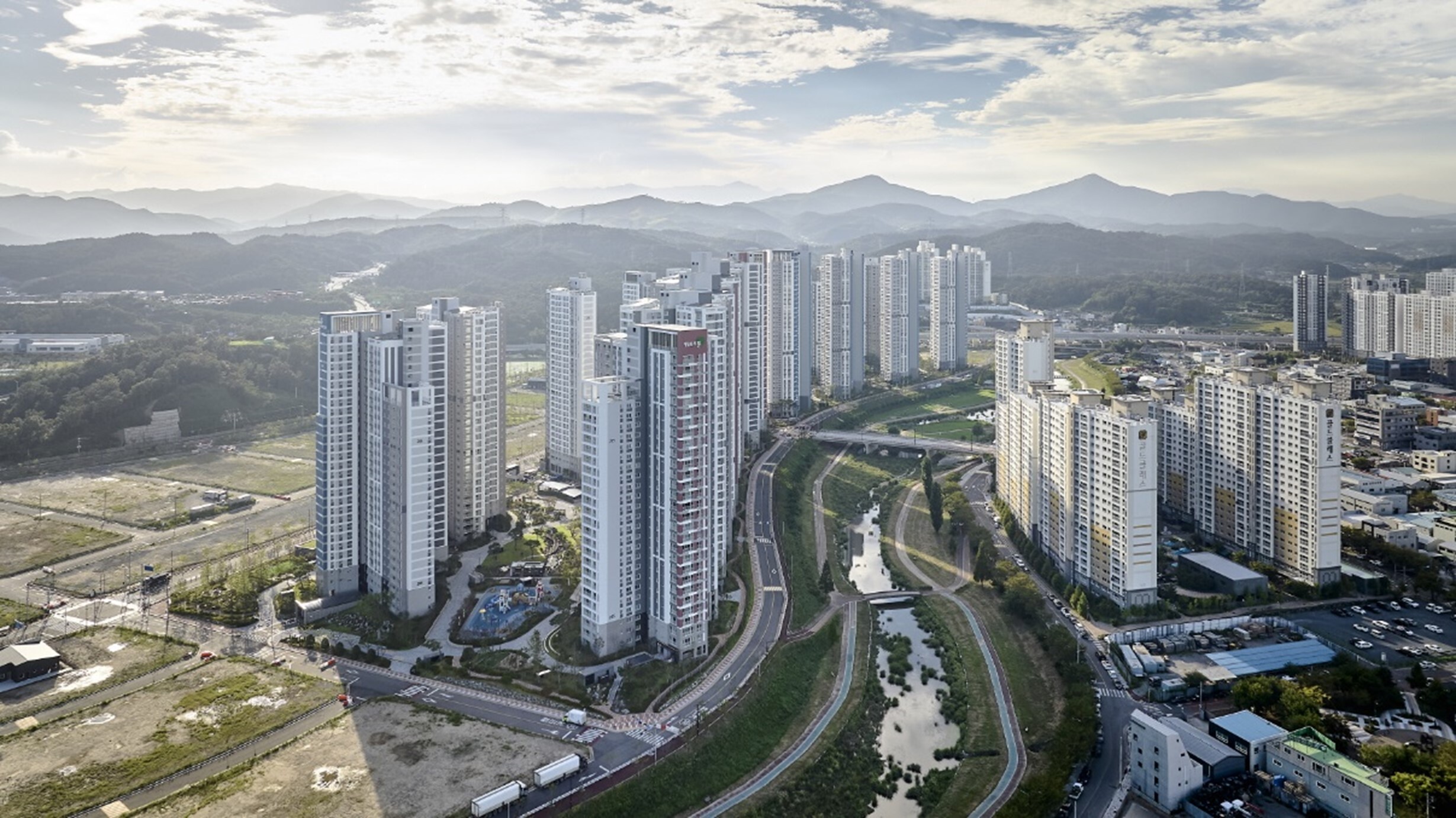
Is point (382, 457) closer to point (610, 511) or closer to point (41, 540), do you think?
point (610, 511)

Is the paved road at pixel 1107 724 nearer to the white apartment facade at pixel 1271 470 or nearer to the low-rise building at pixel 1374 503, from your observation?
the white apartment facade at pixel 1271 470

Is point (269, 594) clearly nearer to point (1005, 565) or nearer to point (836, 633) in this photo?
point (836, 633)

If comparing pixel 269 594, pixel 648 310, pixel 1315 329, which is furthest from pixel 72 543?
pixel 1315 329

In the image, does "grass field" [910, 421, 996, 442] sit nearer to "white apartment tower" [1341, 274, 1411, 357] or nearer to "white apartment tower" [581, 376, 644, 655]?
"white apartment tower" [581, 376, 644, 655]

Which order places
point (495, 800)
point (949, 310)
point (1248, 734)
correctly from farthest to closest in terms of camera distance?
point (949, 310)
point (1248, 734)
point (495, 800)

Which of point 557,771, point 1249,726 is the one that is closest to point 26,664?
point 557,771

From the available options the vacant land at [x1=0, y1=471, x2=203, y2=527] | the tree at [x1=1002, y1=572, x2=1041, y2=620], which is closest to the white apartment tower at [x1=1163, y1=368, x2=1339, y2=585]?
the tree at [x1=1002, y1=572, x2=1041, y2=620]
